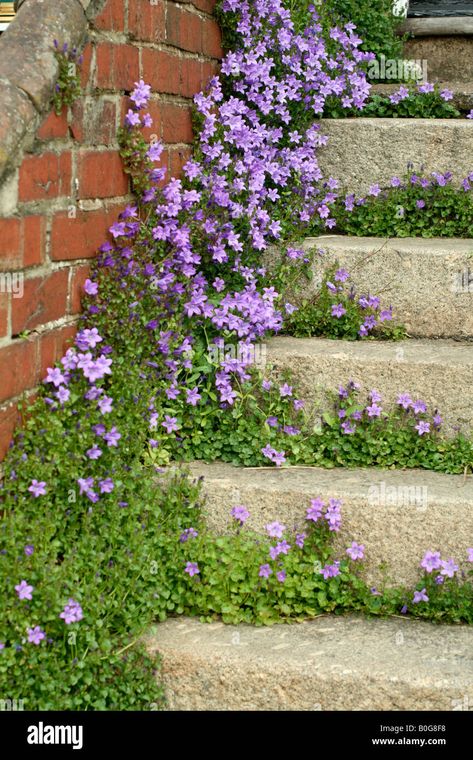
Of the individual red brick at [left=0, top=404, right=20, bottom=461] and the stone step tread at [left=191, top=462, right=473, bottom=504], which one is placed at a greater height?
the individual red brick at [left=0, top=404, right=20, bottom=461]

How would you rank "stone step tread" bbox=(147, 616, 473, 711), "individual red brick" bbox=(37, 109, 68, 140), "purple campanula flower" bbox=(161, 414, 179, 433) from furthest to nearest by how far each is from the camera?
"purple campanula flower" bbox=(161, 414, 179, 433) < "individual red brick" bbox=(37, 109, 68, 140) < "stone step tread" bbox=(147, 616, 473, 711)

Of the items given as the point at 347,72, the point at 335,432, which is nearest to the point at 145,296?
the point at 335,432

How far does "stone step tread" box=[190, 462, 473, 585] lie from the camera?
2.85m

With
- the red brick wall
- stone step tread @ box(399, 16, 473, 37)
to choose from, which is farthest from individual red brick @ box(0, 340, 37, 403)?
stone step tread @ box(399, 16, 473, 37)

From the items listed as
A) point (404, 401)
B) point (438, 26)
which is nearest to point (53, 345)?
point (404, 401)

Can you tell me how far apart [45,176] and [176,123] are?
943 mm

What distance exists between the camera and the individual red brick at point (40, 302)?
2633 mm

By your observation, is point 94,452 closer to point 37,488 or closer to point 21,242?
point 37,488

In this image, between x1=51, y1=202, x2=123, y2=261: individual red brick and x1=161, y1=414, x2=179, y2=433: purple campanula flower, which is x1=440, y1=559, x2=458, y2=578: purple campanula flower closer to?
x1=161, y1=414, x2=179, y2=433: purple campanula flower

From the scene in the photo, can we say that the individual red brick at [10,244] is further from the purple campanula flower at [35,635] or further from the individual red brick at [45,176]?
the purple campanula flower at [35,635]

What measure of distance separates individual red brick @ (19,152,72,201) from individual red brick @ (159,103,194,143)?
0.68 m

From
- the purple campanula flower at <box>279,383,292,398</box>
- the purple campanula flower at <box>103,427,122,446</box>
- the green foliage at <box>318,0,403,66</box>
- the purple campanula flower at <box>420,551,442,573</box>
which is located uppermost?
the green foliage at <box>318,0,403,66</box>

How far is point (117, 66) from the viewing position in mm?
3076

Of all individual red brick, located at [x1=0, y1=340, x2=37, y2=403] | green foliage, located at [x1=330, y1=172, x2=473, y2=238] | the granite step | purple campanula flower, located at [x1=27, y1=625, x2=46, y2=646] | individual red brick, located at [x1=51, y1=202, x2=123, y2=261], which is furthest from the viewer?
green foliage, located at [x1=330, y1=172, x2=473, y2=238]
